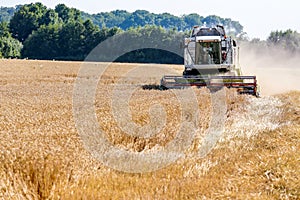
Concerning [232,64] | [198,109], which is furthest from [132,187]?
[232,64]

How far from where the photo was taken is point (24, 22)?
96.5 meters

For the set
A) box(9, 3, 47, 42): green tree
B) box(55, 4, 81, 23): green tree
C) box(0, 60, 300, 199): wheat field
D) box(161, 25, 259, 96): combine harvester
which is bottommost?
box(0, 60, 300, 199): wheat field

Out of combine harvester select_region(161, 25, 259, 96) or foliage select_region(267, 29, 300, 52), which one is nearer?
combine harvester select_region(161, 25, 259, 96)

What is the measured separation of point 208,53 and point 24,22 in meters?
84.3

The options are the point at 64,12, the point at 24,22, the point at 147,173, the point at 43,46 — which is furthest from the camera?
the point at 64,12

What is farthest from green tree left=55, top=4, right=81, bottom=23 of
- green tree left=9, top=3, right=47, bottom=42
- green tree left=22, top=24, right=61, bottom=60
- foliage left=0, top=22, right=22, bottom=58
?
foliage left=0, top=22, right=22, bottom=58

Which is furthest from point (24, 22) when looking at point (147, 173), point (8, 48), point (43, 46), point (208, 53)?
point (147, 173)

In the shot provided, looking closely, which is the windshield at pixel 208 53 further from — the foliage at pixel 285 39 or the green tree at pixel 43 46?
the green tree at pixel 43 46

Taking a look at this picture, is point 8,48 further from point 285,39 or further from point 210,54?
point 210,54

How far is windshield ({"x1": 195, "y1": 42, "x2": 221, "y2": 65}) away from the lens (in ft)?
61.6

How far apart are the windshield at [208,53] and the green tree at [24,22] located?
81578mm

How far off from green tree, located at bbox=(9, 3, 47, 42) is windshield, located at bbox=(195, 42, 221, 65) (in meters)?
81.6

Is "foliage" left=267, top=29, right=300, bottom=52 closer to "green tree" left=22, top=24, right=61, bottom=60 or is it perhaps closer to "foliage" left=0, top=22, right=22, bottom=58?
"green tree" left=22, top=24, right=61, bottom=60

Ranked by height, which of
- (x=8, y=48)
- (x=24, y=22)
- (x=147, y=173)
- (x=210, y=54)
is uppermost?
(x=24, y=22)
